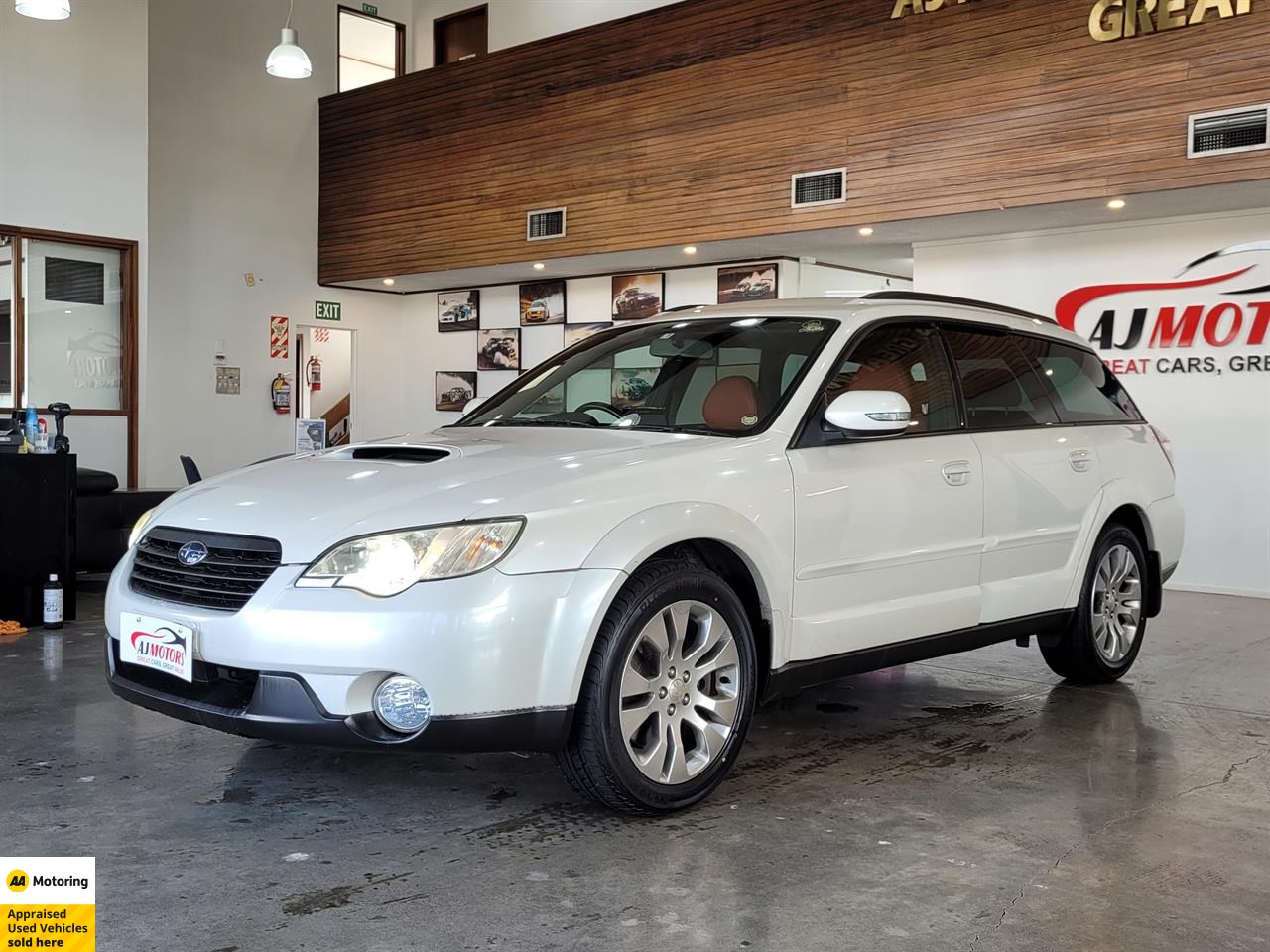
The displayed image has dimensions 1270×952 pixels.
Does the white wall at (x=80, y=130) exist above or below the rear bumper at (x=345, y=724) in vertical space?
above

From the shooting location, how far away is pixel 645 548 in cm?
313

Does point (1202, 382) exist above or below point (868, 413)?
above

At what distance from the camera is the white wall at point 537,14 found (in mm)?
13086

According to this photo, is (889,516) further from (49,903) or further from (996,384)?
(49,903)

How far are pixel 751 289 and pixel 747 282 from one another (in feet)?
0.25

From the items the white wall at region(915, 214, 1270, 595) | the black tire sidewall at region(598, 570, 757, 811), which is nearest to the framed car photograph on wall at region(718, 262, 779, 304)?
the white wall at region(915, 214, 1270, 595)

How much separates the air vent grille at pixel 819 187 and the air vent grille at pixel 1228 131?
2.64 m

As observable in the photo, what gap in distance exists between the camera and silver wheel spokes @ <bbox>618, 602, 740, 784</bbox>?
319cm

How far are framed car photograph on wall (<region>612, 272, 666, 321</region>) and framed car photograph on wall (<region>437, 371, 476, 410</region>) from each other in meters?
2.31

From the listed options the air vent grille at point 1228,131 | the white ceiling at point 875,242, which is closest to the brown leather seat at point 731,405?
the air vent grille at point 1228,131

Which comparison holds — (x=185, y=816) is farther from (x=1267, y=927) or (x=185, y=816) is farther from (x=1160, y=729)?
(x=1160, y=729)

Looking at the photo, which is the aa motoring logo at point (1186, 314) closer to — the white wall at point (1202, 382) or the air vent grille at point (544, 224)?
the white wall at point (1202, 382)

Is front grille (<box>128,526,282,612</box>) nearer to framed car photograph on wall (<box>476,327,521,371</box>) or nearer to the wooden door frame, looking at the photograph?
the wooden door frame

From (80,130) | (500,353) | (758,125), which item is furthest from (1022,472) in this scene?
(500,353)
